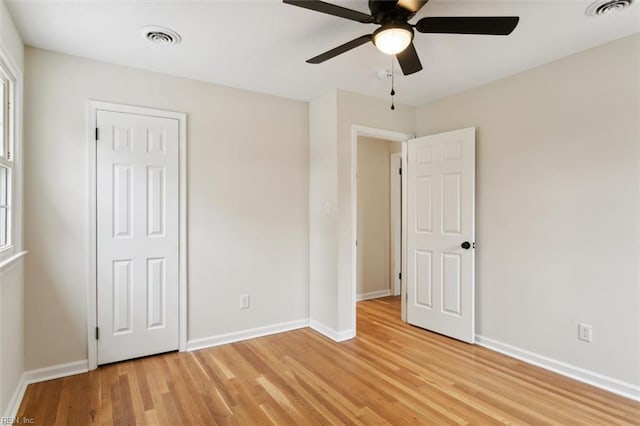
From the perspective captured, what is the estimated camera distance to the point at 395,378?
103 inches

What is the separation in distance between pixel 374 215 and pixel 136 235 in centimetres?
326

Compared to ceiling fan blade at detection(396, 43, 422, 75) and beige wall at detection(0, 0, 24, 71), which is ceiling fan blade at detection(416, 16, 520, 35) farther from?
beige wall at detection(0, 0, 24, 71)

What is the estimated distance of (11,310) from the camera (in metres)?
2.15

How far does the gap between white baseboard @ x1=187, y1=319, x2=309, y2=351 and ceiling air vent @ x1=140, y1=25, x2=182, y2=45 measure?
8.09ft

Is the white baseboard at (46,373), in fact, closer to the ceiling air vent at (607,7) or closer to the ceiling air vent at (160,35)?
the ceiling air vent at (160,35)

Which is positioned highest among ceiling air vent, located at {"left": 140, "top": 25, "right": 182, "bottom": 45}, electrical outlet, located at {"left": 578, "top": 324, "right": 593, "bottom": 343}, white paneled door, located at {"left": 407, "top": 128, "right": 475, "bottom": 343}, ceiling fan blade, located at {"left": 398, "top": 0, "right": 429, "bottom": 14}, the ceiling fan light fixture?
ceiling air vent, located at {"left": 140, "top": 25, "right": 182, "bottom": 45}

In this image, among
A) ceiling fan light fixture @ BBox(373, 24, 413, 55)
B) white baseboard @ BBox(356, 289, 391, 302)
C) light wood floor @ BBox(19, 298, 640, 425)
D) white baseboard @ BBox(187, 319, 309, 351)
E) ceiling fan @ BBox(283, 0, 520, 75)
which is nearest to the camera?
ceiling fan @ BBox(283, 0, 520, 75)

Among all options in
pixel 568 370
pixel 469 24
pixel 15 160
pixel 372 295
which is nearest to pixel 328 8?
pixel 469 24

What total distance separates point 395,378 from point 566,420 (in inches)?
41.4

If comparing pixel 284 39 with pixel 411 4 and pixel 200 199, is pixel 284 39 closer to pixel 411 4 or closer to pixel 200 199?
pixel 411 4

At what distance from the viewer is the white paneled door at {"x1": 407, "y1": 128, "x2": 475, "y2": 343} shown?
129 inches

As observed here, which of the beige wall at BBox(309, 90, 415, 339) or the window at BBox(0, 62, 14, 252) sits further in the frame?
the beige wall at BBox(309, 90, 415, 339)

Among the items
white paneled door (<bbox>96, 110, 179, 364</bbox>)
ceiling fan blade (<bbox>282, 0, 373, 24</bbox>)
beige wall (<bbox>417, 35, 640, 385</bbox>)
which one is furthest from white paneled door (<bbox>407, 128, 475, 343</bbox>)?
white paneled door (<bbox>96, 110, 179, 364</bbox>)

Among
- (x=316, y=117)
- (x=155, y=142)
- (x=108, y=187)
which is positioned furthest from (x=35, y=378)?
(x=316, y=117)
